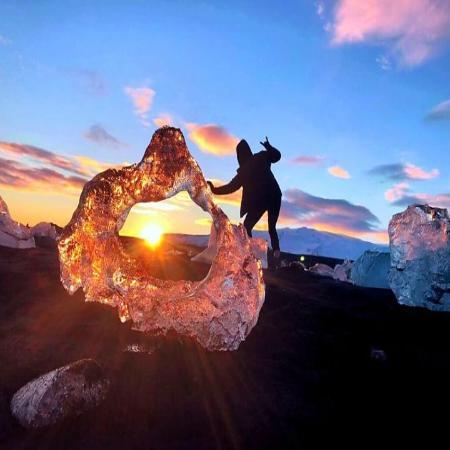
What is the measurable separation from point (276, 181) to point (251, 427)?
6.90 meters

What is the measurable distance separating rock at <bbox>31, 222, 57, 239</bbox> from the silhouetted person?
12.4 feet

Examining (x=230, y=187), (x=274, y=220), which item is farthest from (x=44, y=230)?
(x=274, y=220)

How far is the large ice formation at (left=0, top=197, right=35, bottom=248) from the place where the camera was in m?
6.73

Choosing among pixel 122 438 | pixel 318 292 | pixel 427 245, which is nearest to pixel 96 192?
pixel 122 438

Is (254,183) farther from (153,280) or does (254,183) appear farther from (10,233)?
(153,280)

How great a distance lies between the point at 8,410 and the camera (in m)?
2.01

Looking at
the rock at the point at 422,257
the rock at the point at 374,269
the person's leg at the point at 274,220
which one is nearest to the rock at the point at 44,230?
the person's leg at the point at 274,220

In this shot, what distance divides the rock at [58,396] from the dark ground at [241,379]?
0.18 ft

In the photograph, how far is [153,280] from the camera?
3.33m

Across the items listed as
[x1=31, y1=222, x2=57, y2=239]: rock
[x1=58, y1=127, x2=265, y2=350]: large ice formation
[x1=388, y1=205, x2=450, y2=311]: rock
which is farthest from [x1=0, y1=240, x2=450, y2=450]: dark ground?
[x1=31, y1=222, x2=57, y2=239]: rock

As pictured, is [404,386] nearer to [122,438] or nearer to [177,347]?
[177,347]

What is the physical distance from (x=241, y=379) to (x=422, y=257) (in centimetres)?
401

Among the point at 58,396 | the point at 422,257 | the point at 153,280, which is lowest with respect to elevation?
the point at 58,396

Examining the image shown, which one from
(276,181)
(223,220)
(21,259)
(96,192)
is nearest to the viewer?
(96,192)
